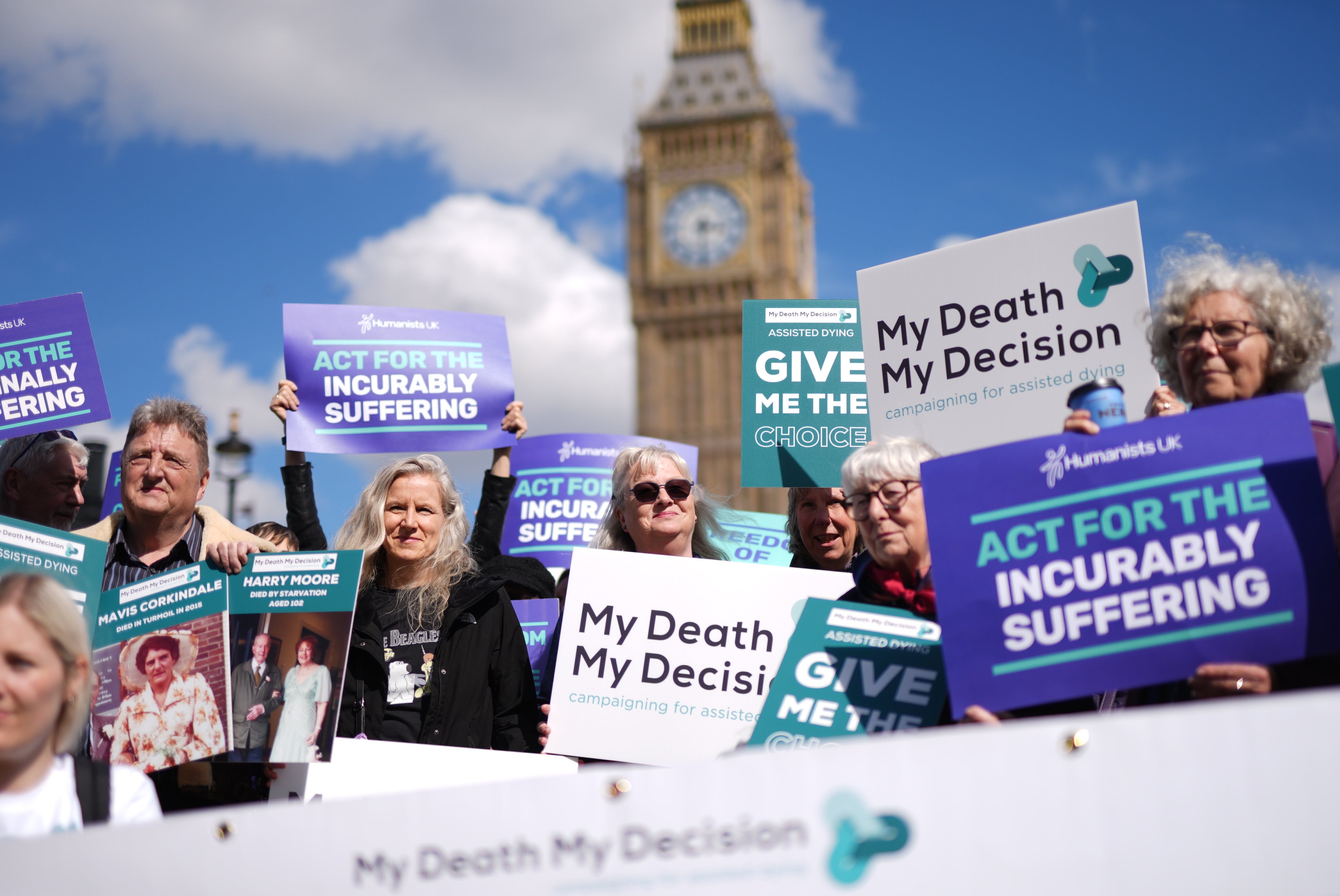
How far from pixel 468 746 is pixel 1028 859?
170cm

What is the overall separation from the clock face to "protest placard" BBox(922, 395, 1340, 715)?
4117 centimetres

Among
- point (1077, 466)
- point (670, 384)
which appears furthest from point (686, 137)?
point (1077, 466)

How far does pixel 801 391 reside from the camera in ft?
12.5

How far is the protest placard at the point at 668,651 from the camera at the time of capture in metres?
2.61

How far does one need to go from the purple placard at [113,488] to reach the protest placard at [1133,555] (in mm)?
3694

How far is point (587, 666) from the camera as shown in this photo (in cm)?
274

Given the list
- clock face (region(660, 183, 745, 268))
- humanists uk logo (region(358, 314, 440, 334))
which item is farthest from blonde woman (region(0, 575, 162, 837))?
clock face (region(660, 183, 745, 268))

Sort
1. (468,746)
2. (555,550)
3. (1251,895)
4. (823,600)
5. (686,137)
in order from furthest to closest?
(686,137)
(555,550)
(468,746)
(823,600)
(1251,895)

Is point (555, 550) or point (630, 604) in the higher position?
point (555, 550)

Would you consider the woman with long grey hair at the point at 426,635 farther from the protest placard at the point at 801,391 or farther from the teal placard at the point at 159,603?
the protest placard at the point at 801,391

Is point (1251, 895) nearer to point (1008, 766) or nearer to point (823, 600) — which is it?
point (1008, 766)

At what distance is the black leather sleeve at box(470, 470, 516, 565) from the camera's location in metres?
3.52

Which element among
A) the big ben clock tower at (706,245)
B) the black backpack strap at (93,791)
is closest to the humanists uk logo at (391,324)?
the black backpack strap at (93,791)

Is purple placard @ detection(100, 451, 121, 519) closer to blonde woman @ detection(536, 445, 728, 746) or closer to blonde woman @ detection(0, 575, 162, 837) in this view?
blonde woman @ detection(536, 445, 728, 746)
